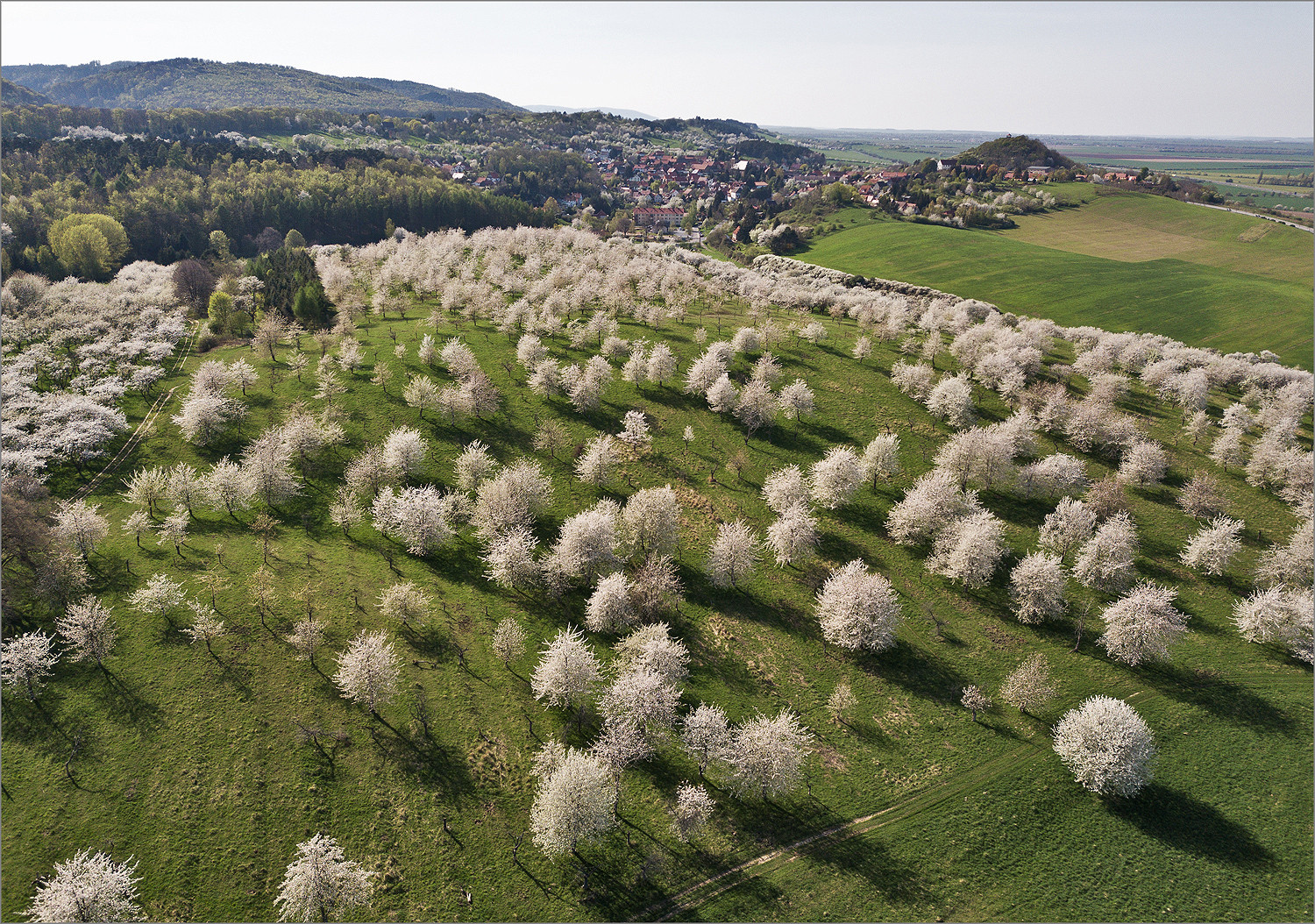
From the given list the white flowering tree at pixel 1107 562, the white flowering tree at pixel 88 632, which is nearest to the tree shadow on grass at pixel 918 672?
the white flowering tree at pixel 1107 562

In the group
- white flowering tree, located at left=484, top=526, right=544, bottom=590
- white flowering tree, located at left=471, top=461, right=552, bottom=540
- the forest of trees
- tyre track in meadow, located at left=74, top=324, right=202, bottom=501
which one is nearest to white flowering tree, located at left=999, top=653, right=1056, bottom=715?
white flowering tree, located at left=484, top=526, right=544, bottom=590

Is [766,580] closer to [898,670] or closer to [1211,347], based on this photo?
[898,670]

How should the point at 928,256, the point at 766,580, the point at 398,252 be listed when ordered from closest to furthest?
1. the point at 766,580
2. the point at 398,252
3. the point at 928,256

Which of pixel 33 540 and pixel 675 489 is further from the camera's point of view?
pixel 675 489

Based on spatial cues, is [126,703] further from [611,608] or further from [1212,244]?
[1212,244]

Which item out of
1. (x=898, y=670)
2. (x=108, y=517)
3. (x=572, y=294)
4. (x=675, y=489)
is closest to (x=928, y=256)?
(x=572, y=294)

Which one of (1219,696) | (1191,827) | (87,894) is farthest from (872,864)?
(87,894)

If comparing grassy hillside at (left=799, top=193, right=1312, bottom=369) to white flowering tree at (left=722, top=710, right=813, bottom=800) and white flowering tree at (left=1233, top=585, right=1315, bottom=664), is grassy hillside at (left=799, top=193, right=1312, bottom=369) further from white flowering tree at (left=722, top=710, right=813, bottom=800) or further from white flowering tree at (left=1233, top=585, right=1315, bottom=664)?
white flowering tree at (left=722, top=710, right=813, bottom=800)
